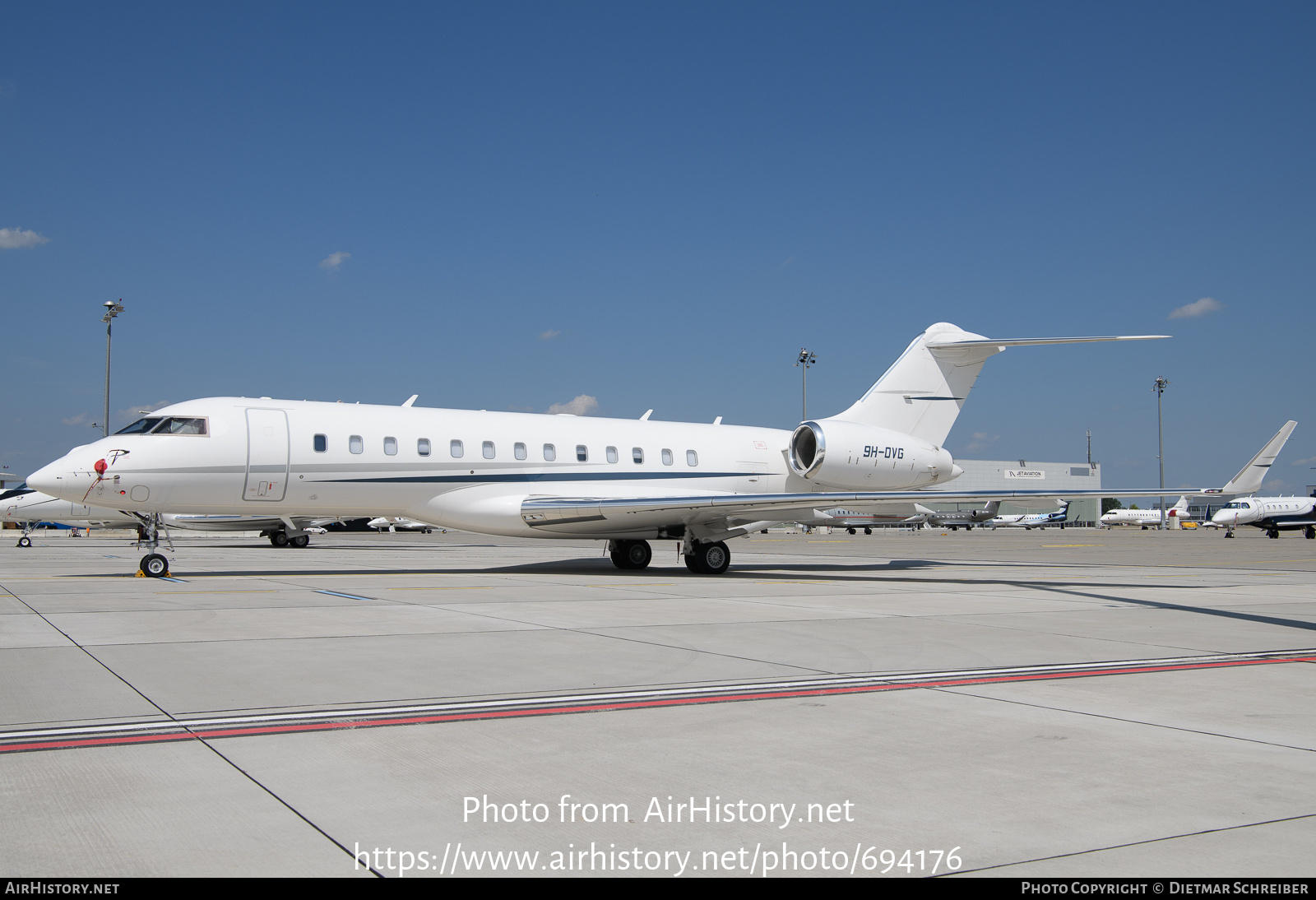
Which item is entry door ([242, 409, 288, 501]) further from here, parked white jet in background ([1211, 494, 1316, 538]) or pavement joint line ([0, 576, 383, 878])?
parked white jet in background ([1211, 494, 1316, 538])

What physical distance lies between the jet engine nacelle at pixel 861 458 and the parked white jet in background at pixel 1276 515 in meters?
42.8

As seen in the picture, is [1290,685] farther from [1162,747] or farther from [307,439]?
[307,439]

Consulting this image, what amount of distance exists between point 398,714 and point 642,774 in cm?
202

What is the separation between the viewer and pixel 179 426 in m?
16.8

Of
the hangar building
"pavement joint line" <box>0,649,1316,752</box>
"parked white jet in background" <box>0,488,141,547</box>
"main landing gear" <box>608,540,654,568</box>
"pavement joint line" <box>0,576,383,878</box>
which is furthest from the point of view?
the hangar building

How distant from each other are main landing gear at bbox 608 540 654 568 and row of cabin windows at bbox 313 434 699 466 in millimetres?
2237

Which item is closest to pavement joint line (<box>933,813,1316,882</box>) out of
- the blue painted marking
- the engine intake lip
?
the blue painted marking

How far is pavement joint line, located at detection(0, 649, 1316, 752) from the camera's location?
17.0ft

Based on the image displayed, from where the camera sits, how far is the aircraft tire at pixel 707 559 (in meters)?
20.1

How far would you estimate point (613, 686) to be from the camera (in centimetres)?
670

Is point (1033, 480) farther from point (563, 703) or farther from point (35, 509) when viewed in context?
point (563, 703)

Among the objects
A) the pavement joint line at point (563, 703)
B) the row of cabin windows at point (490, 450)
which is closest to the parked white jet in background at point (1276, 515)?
the row of cabin windows at point (490, 450)

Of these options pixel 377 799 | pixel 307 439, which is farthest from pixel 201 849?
pixel 307 439

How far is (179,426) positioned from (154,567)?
8.48ft
